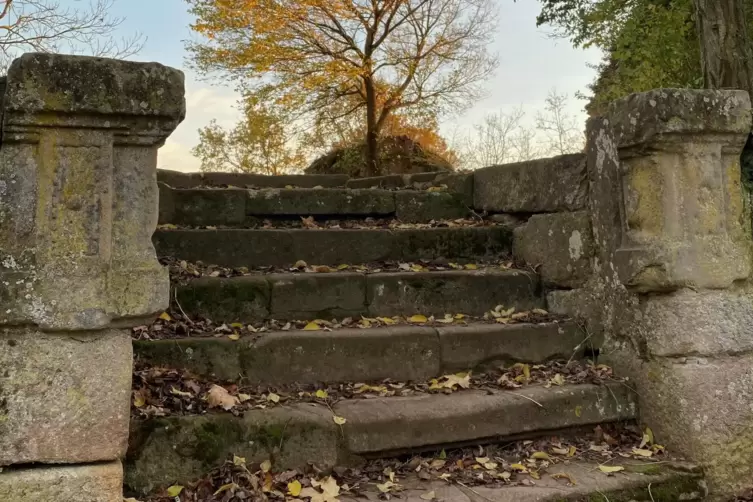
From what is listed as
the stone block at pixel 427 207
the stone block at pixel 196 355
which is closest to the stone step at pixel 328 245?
the stone block at pixel 427 207

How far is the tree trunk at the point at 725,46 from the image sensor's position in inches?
258

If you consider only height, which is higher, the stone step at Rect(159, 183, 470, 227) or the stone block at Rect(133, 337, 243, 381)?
the stone step at Rect(159, 183, 470, 227)

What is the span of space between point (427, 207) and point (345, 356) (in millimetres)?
2027

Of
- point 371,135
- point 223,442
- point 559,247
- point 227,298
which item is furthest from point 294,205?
point 371,135

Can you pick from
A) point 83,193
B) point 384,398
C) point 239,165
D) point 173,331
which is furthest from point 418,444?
point 239,165

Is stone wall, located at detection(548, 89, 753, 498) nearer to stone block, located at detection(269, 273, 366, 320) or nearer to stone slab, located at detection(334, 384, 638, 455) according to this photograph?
stone slab, located at detection(334, 384, 638, 455)

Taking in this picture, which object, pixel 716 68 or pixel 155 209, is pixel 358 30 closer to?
pixel 716 68

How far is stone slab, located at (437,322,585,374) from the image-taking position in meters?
3.14

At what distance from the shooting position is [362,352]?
2.99 m

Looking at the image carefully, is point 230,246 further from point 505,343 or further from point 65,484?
point 65,484

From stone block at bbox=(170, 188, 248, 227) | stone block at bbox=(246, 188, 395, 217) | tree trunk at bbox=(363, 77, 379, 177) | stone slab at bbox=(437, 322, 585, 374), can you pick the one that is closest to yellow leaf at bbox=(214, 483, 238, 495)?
stone slab at bbox=(437, 322, 585, 374)

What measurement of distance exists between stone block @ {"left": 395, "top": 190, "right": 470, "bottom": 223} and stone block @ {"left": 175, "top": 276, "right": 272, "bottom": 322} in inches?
65.4

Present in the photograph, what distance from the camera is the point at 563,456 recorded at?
9.11 feet

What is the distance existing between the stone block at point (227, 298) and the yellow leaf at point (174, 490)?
41.1 inches
